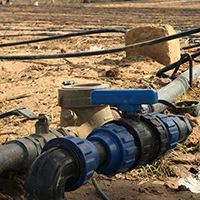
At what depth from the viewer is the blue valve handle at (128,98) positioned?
164cm

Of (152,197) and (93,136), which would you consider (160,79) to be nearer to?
(152,197)

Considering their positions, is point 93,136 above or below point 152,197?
above

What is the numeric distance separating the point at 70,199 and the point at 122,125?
50 cm

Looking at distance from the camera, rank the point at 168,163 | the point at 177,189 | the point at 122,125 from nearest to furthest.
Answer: the point at 122,125 < the point at 177,189 < the point at 168,163

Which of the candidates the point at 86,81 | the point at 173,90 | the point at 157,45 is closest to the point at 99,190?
the point at 173,90

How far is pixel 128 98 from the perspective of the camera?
5.48 ft

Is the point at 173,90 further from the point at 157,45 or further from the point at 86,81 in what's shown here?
the point at 157,45

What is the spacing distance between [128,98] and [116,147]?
9.9 inches

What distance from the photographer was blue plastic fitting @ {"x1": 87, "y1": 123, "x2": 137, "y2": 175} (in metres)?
1.53

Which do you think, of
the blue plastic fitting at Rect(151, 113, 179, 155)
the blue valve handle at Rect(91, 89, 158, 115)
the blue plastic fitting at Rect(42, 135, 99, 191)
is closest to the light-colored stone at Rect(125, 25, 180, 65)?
the blue plastic fitting at Rect(151, 113, 179, 155)

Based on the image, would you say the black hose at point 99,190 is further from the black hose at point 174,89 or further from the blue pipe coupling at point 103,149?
the black hose at point 174,89

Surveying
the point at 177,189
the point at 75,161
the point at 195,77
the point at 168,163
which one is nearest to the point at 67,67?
the point at 195,77

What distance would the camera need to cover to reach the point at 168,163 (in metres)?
2.35

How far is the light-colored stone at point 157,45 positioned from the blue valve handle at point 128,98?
9.88ft
